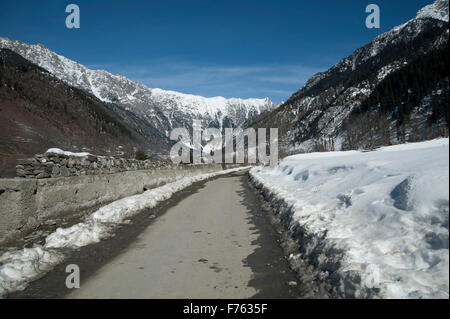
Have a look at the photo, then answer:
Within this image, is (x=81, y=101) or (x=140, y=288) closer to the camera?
(x=140, y=288)

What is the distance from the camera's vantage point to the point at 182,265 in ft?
17.4

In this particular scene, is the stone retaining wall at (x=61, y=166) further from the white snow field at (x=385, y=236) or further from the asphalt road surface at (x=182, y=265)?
the white snow field at (x=385, y=236)

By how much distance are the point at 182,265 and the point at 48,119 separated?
14417 centimetres

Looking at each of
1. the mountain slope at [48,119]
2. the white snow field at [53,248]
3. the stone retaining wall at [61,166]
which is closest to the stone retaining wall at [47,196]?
the stone retaining wall at [61,166]

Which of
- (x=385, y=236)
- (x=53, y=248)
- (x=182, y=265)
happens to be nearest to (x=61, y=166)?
(x=53, y=248)

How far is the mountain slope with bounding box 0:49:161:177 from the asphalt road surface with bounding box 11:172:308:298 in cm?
8182

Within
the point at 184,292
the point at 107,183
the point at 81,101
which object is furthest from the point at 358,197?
the point at 81,101

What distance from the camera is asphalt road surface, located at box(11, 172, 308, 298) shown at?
424 centimetres

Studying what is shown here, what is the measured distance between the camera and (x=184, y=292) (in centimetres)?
413

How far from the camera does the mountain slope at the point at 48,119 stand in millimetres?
94125

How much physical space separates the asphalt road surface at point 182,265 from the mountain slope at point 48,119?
81821 mm

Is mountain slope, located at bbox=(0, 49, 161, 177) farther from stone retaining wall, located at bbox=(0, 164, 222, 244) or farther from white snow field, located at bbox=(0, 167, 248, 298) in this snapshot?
white snow field, located at bbox=(0, 167, 248, 298)
